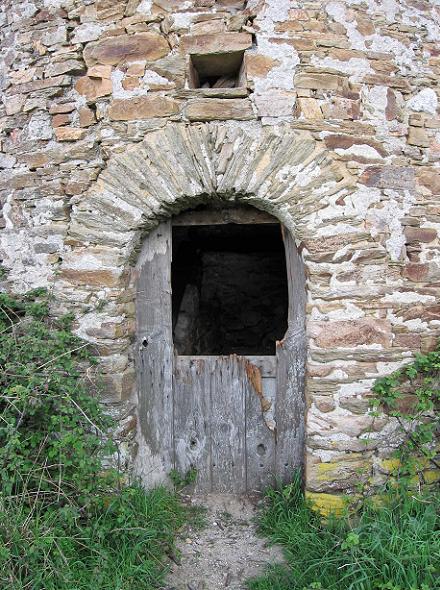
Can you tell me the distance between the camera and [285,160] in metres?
2.70

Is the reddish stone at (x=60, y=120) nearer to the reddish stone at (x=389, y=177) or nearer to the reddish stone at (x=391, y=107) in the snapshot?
the reddish stone at (x=389, y=177)

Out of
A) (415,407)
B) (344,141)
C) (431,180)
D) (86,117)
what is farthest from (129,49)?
(415,407)

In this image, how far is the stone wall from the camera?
107 inches

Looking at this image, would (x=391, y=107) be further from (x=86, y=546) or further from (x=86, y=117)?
(x=86, y=546)

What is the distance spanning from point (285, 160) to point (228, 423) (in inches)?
69.6

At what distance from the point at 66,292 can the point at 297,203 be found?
1.52 meters

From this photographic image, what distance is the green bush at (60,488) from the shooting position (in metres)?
2.27

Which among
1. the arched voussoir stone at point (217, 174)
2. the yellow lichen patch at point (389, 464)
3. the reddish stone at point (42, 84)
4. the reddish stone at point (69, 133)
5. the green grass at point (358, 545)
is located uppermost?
the reddish stone at point (42, 84)

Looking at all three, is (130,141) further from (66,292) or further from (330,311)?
(330,311)

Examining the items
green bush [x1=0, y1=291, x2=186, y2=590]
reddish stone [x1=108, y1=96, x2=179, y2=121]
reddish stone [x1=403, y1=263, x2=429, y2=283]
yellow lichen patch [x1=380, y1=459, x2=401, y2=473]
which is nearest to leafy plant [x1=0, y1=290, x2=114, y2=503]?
green bush [x1=0, y1=291, x2=186, y2=590]

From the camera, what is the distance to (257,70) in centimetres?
273

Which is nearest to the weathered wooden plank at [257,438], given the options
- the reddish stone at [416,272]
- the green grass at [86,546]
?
the green grass at [86,546]

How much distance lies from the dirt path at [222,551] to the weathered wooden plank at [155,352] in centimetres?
44

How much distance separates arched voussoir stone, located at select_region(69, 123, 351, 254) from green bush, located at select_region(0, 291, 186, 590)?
0.82 m
